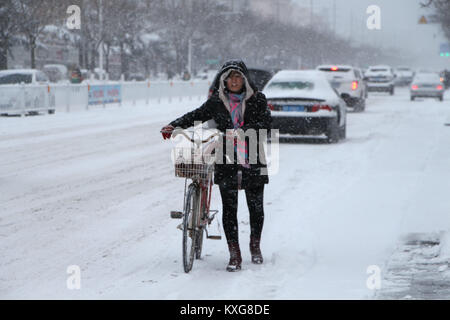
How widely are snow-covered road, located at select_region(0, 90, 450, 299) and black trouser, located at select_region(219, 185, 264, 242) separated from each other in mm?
321

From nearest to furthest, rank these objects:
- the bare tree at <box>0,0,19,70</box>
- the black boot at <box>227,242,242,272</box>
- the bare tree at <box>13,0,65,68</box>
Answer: the black boot at <box>227,242,242,272</box> < the bare tree at <box>0,0,19,70</box> < the bare tree at <box>13,0,65,68</box>

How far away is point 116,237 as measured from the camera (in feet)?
26.9

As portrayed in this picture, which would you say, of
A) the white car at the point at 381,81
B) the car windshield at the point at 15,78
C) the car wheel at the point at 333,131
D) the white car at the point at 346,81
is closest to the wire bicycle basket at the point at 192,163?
the car wheel at the point at 333,131

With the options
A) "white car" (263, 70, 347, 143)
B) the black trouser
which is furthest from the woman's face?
"white car" (263, 70, 347, 143)

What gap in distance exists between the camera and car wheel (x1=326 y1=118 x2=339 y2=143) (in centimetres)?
1797

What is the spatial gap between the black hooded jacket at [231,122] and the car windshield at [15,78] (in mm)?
24536

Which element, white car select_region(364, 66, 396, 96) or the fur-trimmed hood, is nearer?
the fur-trimmed hood

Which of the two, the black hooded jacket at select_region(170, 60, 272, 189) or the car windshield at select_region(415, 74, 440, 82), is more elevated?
the black hooded jacket at select_region(170, 60, 272, 189)

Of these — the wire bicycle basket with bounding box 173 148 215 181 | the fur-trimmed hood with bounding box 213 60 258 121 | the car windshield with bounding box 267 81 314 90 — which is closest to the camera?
the wire bicycle basket with bounding box 173 148 215 181

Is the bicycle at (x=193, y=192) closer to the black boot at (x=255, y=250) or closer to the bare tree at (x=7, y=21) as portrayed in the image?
the black boot at (x=255, y=250)

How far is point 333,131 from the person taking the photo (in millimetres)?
18141

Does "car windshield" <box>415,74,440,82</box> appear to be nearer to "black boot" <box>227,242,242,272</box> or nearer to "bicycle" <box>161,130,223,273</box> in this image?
"bicycle" <box>161,130,223,273</box>

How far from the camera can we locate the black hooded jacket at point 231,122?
6.59m
